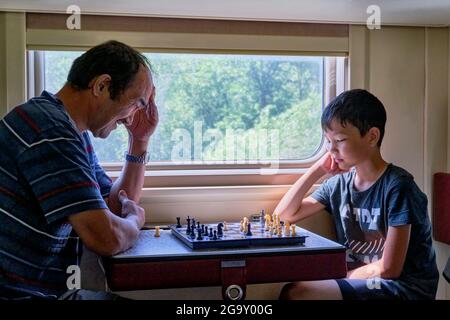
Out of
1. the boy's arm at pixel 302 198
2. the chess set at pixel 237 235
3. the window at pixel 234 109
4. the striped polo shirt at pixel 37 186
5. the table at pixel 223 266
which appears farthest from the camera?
the window at pixel 234 109

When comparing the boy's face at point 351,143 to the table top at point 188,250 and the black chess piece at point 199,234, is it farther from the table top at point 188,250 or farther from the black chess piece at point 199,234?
the black chess piece at point 199,234

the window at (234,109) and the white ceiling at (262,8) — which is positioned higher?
the white ceiling at (262,8)

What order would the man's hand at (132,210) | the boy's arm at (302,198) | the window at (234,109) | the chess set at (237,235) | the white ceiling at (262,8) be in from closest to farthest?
the chess set at (237,235) → the man's hand at (132,210) → the white ceiling at (262,8) → the boy's arm at (302,198) → the window at (234,109)

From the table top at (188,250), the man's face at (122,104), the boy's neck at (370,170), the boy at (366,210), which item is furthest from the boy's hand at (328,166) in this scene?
the man's face at (122,104)

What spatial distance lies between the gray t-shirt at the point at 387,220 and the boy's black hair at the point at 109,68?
2.86 feet

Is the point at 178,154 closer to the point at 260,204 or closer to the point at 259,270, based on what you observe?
the point at 260,204

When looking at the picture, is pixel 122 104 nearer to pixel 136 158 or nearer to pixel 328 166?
pixel 136 158

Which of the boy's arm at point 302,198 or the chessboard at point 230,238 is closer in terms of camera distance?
the chessboard at point 230,238

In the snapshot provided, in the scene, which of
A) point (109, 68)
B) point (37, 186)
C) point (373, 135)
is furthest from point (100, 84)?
point (373, 135)

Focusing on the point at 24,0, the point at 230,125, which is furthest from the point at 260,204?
the point at 24,0

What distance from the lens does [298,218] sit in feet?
6.23

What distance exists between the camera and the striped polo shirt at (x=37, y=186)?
1158 mm

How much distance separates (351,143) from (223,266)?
69 cm

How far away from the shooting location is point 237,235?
149 centimetres
